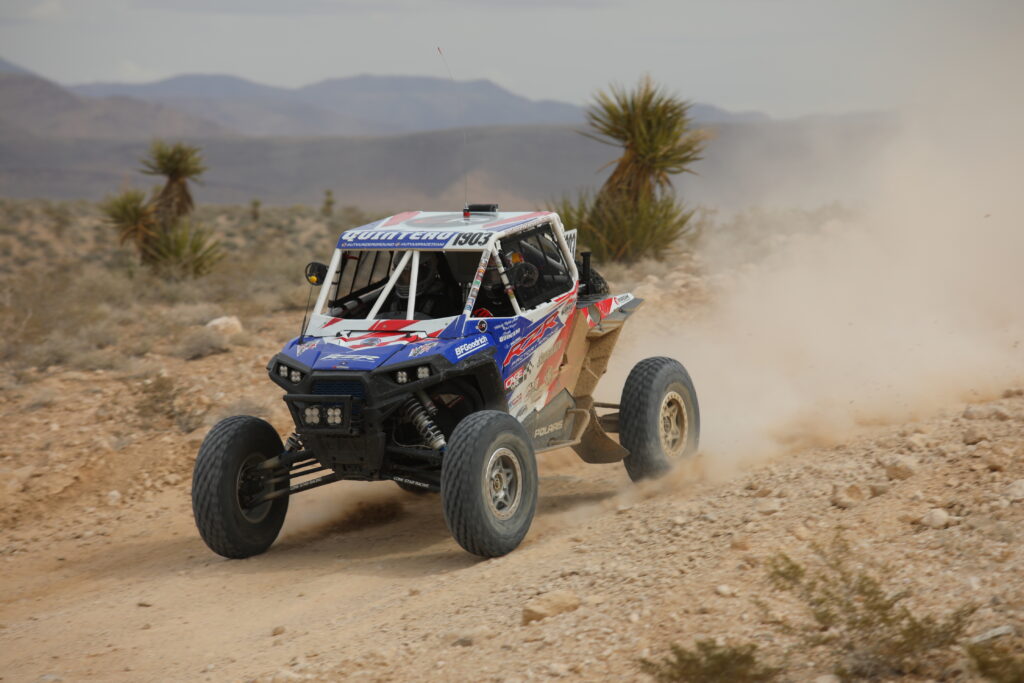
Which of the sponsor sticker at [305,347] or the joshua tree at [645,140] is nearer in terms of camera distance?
the sponsor sticker at [305,347]

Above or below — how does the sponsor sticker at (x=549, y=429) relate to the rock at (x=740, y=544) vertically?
above

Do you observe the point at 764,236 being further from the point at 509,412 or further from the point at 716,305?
the point at 509,412

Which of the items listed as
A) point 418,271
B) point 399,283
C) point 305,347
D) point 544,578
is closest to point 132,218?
point 399,283

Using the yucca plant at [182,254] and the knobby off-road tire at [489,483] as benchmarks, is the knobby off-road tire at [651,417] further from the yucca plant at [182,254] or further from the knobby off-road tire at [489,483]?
the yucca plant at [182,254]

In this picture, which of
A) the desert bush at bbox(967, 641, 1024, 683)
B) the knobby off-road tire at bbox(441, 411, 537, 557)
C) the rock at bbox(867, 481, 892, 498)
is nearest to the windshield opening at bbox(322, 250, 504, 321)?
the knobby off-road tire at bbox(441, 411, 537, 557)

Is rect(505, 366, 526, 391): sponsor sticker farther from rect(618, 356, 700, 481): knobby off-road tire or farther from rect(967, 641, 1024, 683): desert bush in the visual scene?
rect(967, 641, 1024, 683): desert bush

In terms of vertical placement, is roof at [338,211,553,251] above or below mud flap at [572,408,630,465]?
above

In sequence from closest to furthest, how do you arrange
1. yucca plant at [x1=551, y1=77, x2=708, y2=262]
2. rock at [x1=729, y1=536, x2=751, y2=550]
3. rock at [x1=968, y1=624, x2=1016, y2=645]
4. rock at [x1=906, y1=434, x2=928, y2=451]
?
rock at [x1=968, y1=624, x2=1016, y2=645] < rock at [x1=729, y1=536, x2=751, y2=550] < rock at [x1=906, y1=434, x2=928, y2=451] < yucca plant at [x1=551, y1=77, x2=708, y2=262]

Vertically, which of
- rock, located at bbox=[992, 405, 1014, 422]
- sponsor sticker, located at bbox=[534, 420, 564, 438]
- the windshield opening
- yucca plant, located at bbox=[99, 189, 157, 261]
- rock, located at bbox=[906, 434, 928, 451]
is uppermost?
yucca plant, located at bbox=[99, 189, 157, 261]

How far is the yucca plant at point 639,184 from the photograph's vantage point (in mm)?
20359

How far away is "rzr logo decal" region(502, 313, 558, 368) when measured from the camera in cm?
776

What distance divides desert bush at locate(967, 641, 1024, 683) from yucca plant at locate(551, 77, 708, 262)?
15996mm

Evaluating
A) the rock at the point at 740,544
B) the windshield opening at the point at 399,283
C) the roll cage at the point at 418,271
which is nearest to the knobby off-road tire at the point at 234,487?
the roll cage at the point at 418,271

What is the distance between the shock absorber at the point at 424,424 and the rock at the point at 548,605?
1.69 metres
